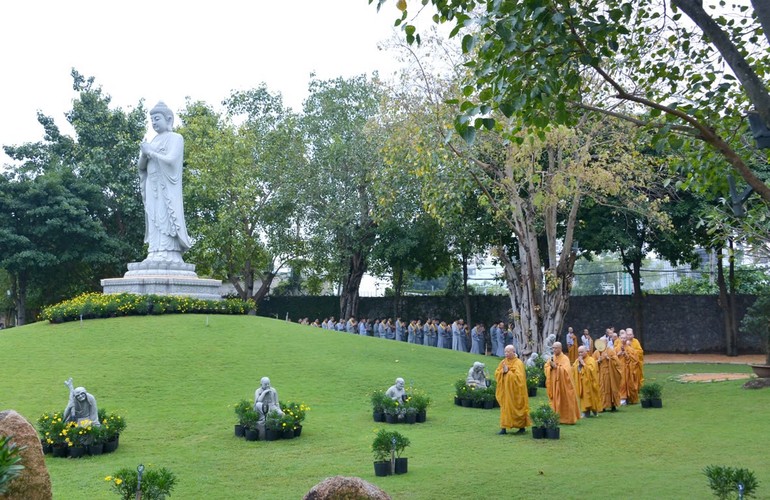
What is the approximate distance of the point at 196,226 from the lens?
35.4 m

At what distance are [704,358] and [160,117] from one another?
→ 22007mm

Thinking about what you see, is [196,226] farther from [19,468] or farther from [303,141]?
[19,468]

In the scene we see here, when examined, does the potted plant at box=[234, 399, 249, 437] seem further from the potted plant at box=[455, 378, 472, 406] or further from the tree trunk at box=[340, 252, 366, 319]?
the tree trunk at box=[340, 252, 366, 319]

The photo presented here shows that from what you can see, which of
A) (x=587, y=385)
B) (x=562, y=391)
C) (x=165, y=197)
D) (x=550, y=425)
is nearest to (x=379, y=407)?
(x=550, y=425)

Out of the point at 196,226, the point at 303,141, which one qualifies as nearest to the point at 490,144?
the point at 303,141

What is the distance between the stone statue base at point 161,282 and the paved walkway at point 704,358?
16548mm

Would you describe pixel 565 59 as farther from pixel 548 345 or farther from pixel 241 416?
pixel 548 345

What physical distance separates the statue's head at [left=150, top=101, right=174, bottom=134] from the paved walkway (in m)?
19.0

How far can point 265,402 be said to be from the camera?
1284cm

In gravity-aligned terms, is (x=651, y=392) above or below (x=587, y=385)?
below

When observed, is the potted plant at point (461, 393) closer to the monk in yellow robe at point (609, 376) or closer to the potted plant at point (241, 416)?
the monk in yellow robe at point (609, 376)

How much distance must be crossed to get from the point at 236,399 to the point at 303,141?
68.7 feet

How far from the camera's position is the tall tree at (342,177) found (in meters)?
33.4

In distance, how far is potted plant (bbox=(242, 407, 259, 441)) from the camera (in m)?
12.5
